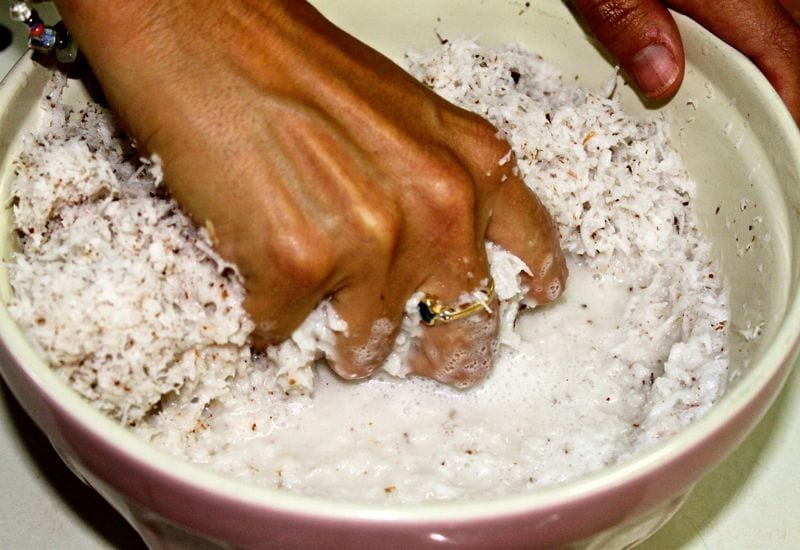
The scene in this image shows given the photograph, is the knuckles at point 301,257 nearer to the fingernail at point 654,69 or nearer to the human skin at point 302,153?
the human skin at point 302,153

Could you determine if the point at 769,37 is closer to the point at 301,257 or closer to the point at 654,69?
the point at 654,69

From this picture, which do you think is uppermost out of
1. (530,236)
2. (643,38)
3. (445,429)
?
(643,38)

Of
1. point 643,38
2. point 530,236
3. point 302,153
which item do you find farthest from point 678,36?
point 302,153

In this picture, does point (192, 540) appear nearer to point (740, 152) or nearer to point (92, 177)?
point (92, 177)

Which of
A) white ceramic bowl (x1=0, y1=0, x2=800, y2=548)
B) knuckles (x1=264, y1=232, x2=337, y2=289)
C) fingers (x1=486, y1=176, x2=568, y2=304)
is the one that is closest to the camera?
white ceramic bowl (x1=0, y1=0, x2=800, y2=548)

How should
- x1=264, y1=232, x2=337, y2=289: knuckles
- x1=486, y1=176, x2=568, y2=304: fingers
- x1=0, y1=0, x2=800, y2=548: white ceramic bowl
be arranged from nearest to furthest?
x1=0, y1=0, x2=800, y2=548: white ceramic bowl → x1=264, y1=232, x2=337, y2=289: knuckles → x1=486, y1=176, x2=568, y2=304: fingers

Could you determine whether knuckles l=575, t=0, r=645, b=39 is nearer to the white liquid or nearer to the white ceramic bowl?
the white ceramic bowl

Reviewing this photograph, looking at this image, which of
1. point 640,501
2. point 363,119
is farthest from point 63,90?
point 640,501

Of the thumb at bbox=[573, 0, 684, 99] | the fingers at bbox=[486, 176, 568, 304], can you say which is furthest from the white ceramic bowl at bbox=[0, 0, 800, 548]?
the fingers at bbox=[486, 176, 568, 304]
